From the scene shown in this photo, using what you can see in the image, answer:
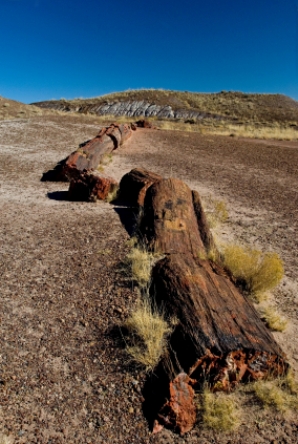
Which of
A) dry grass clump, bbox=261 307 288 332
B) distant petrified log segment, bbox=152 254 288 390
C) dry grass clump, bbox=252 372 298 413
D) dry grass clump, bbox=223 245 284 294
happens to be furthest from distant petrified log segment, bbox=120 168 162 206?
dry grass clump, bbox=252 372 298 413

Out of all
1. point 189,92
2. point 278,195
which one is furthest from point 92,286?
point 189,92

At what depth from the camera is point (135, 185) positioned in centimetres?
821

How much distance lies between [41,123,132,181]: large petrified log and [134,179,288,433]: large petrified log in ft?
17.6

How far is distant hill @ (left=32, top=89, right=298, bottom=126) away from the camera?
42.6 meters

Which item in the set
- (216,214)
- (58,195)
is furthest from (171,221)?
(58,195)

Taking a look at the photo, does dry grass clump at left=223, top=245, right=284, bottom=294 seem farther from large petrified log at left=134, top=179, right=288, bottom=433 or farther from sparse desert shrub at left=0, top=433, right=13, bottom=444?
sparse desert shrub at left=0, top=433, right=13, bottom=444

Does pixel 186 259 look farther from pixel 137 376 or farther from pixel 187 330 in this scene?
pixel 137 376

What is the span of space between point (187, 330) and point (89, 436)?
1.27 m

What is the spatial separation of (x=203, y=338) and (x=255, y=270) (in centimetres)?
198

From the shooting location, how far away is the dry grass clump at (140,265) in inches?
187

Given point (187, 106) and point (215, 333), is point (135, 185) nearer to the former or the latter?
point (215, 333)

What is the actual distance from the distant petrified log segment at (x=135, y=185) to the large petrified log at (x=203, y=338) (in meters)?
3.43

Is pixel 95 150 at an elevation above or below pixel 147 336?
above

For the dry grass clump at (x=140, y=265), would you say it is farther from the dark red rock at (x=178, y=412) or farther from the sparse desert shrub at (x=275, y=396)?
the sparse desert shrub at (x=275, y=396)
